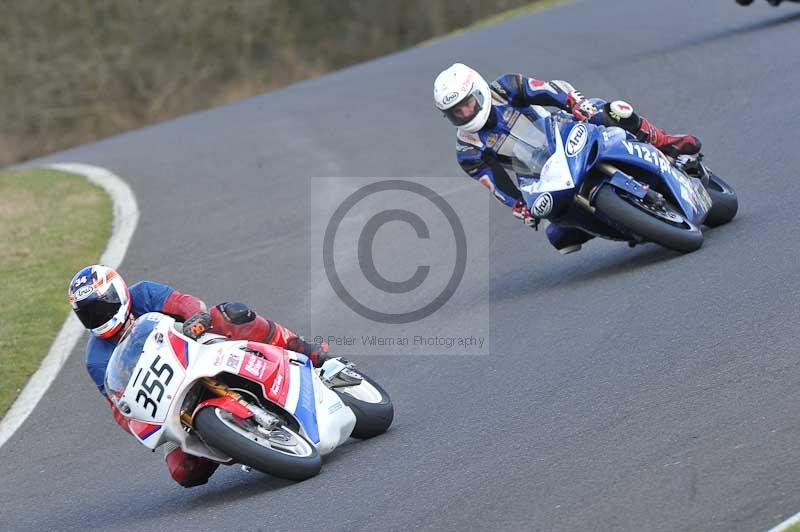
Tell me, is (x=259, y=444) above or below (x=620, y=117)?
above

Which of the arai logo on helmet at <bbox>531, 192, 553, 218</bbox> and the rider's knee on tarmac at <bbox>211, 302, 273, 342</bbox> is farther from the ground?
A: the rider's knee on tarmac at <bbox>211, 302, 273, 342</bbox>

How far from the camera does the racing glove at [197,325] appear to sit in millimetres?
6434

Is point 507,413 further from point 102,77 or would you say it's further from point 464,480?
point 102,77

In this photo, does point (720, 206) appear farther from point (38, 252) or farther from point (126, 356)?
point (38, 252)

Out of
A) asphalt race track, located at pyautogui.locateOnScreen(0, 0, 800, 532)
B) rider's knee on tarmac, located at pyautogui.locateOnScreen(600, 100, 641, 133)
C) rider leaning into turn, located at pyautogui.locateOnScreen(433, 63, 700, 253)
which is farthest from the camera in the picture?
rider's knee on tarmac, located at pyautogui.locateOnScreen(600, 100, 641, 133)

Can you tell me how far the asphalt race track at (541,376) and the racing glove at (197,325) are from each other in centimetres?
86

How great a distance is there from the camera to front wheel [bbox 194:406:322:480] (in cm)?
605

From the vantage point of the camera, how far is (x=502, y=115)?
9266mm

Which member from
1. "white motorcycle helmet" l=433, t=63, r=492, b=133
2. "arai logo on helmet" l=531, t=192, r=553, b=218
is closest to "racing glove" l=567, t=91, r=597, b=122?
"white motorcycle helmet" l=433, t=63, r=492, b=133

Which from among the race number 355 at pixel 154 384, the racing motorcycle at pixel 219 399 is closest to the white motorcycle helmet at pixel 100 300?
the racing motorcycle at pixel 219 399

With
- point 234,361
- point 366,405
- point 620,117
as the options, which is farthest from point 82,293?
point 620,117

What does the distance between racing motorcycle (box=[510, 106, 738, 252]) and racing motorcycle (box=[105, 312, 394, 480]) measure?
283 centimetres

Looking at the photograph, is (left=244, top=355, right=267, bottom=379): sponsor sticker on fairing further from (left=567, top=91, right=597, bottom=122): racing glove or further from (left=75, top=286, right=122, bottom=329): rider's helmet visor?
(left=567, top=91, right=597, bottom=122): racing glove

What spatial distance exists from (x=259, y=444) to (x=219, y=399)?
0.33 metres
